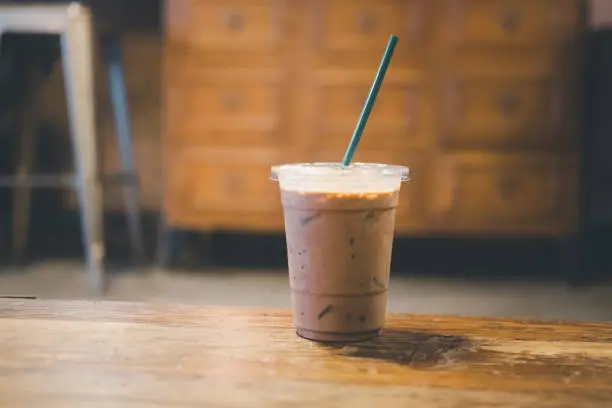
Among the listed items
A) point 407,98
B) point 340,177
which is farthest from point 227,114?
point 340,177

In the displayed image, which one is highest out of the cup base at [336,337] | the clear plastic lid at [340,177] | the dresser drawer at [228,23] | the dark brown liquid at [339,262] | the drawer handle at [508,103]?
the dresser drawer at [228,23]

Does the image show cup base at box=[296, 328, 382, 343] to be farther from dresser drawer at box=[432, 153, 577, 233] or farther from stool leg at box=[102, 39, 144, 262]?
stool leg at box=[102, 39, 144, 262]

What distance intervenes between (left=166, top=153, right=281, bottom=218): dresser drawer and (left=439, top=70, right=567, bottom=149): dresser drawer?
551mm

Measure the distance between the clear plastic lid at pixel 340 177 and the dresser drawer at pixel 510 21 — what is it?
1.41m

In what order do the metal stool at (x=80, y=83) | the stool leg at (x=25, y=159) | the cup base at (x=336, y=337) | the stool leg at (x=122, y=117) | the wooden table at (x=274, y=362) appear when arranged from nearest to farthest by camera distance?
the wooden table at (x=274, y=362) → the cup base at (x=336, y=337) → the metal stool at (x=80, y=83) → the stool leg at (x=122, y=117) → the stool leg at (x=25, y=159)

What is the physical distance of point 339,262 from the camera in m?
0.64

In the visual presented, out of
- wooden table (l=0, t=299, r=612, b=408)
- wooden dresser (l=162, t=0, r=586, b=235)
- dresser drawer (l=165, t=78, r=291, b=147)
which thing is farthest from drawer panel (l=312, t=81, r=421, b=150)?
wooden table (l=0, t=299, r=612, b=408)

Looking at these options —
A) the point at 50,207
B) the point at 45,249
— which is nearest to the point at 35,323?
the point at 45,249

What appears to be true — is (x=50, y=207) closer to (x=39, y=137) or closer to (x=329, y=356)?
(x=39, y=137)

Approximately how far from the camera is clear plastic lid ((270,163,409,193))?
2.13 feet

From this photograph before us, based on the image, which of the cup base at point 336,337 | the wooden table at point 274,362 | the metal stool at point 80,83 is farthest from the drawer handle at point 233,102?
the cup base at point 336,337

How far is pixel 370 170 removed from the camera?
0.65 meters

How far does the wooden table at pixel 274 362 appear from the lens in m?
0.49

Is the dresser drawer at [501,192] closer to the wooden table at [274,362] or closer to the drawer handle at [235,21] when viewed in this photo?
the drawer handle at [235,21]
